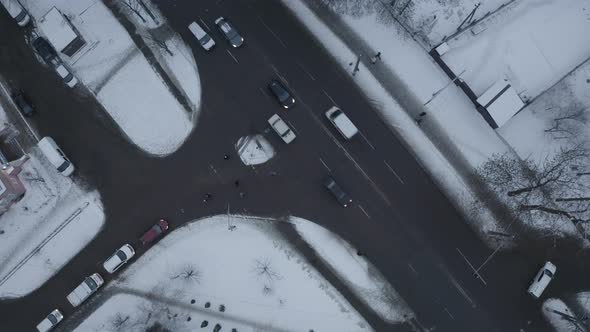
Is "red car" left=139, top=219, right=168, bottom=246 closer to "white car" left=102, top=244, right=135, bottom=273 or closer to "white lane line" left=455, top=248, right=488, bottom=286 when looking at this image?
"white car" left=102, top=244, right=135, bottom=273

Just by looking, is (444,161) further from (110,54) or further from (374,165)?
(110,54)

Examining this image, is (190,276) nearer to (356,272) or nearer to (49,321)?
(49,321)

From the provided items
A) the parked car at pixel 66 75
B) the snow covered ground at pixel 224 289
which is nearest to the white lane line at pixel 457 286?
the snow covered ground at pixel 224 289

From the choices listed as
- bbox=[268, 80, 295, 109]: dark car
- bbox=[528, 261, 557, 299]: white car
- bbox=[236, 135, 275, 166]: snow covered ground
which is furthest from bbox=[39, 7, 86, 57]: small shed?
bbox=[528, 261, 557, 299]: white car

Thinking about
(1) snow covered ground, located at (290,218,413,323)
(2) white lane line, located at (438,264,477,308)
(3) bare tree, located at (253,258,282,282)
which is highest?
(3) bare tree, located at (253,258,282,282)

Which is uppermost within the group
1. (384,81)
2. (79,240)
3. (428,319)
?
(79,240)

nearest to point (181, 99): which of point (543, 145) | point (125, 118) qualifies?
point (125, 118)
